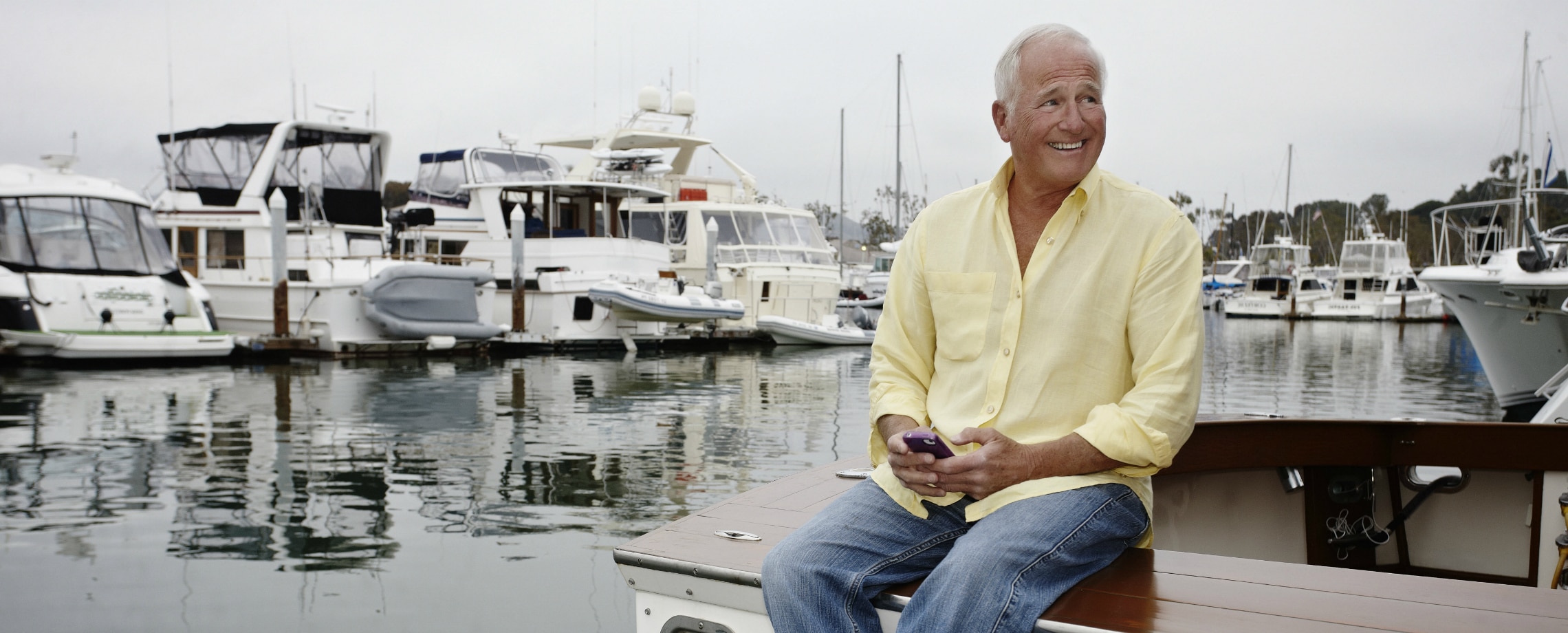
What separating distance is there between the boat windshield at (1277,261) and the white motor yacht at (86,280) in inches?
1861

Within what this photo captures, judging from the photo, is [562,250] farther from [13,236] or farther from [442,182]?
[13,236]

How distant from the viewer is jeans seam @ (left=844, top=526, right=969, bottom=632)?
6.40 feet

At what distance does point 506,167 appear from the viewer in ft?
78.8

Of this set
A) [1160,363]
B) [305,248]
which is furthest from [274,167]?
[1160,363]

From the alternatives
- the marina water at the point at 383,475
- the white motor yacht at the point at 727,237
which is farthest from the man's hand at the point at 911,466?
the white motor yacht at the point at 727,237

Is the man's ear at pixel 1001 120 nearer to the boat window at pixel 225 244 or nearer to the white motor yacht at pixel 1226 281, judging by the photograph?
the boat window at pixel 225 244

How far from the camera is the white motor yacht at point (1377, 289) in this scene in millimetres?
40812

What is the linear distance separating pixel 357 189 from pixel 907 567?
2203 cm

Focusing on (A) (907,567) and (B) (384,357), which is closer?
(A) (907,567)

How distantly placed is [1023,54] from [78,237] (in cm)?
1801

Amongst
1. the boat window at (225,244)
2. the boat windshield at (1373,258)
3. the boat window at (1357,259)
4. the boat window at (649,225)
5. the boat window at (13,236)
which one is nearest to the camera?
the boat window at (13,236)

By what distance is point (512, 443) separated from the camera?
9312 mm

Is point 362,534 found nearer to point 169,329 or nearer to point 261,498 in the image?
point 261,498

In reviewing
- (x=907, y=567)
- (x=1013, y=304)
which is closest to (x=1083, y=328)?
(x=1013, y=304)
